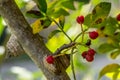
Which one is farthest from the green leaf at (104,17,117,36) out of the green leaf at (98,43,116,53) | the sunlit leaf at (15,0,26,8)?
the sunlit leaf at (15,0,26,8)

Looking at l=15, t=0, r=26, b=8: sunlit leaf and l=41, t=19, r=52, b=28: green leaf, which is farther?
l=15, t=0, r=26, b=8: sunlit leaf

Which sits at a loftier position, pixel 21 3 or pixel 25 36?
pixel 21 3

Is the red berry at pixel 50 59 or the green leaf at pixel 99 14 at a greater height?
the green leaf at pixel 99 14

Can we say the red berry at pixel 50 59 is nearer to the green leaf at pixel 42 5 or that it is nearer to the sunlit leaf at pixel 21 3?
the green leaf at pixel 42 5

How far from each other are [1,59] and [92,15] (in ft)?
0.97

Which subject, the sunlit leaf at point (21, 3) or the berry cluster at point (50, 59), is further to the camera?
the sunlit leaf at point (21, 3)

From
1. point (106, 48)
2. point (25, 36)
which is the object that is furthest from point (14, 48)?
point (106, 48)

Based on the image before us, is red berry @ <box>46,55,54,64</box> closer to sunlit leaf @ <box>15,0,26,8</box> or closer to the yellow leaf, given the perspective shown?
the yellow leaf

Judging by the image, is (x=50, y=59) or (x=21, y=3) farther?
(x=21, y=3)

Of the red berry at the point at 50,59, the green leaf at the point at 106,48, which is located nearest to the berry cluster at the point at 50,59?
the red berry at the point at 50,59

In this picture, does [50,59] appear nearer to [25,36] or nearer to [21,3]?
[25,36]

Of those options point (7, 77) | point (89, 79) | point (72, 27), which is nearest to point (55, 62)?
point (72, 27)

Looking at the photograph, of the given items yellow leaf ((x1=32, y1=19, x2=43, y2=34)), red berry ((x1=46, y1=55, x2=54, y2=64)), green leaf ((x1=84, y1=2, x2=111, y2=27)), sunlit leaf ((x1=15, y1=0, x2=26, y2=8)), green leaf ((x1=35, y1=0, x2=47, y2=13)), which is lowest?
red berry ((x1=46, y1=55, x2=54, y2=64))

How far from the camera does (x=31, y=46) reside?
0.43 m
